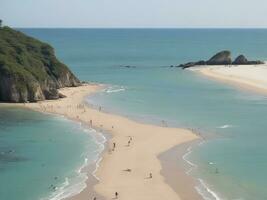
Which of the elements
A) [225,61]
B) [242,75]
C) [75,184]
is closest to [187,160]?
[75,184]

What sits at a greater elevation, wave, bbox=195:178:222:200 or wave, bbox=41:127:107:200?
wave, bbox=41:127:107:200

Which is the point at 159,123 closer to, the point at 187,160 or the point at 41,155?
the point at 187,160

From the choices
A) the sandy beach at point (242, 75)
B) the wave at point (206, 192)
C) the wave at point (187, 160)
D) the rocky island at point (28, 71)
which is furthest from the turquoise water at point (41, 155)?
the sandy beach at point (242, 75)

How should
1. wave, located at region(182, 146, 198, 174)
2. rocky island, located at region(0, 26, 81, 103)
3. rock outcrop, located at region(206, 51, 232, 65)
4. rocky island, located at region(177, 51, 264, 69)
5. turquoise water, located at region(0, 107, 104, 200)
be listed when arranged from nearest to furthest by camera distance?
1. turquoise water, located at region(0, 107, 104, 200)
2. wave, located at region(182, 146, 198, 174)
3. rocky island, located at region(0, 26, 81, 103)
4. rocky island, located at region(177, 51, 264, 69)
5. rock outcrop, located at region(206, 51, 232, 65)

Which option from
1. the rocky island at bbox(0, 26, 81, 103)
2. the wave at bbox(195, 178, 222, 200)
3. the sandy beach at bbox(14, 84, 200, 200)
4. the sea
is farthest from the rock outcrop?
the wave at bbox(195, 178, 222, 200)

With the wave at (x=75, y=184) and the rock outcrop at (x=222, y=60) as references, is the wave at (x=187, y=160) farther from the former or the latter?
the rock outcrop at (x=222, y=60)

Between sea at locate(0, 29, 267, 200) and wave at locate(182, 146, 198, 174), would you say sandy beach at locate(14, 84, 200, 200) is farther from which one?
wave at locate(182, 146, 198, 174)
